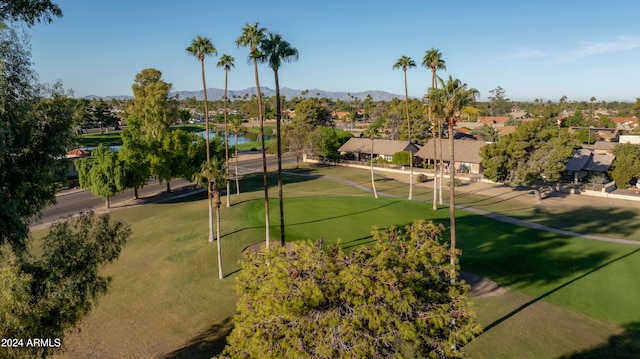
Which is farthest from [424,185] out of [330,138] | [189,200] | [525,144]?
[189,200]

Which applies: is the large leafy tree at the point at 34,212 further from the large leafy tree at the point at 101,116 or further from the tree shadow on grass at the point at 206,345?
the large leafy tree at the point at 101,116

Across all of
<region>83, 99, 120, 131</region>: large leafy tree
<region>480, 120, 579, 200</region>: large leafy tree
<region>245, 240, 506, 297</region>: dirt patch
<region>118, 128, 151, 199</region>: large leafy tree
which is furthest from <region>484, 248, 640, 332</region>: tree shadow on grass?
<region>83, 99, 120, 131</region>: large leafy tree

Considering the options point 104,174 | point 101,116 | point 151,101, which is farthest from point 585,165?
point 101,116

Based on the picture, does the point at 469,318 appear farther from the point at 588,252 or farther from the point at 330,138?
the point at 330,138

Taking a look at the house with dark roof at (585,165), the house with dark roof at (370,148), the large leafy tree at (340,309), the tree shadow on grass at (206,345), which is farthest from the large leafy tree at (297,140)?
the large leafy tree at (340,309)

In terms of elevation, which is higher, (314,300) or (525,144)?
(525,144)

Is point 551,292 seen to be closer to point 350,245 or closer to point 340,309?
point 350,245

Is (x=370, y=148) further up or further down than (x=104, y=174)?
further up
